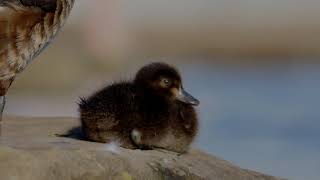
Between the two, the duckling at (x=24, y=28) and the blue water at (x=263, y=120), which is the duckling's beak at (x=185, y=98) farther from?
the duckling at (x=24, y=28)

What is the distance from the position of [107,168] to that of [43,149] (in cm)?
31

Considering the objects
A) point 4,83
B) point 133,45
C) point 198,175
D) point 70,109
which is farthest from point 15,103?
point 133,45

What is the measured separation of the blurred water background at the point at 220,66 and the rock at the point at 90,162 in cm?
75

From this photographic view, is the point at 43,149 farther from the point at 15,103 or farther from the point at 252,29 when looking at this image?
the point at 252,29

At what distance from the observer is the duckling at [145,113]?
624cm

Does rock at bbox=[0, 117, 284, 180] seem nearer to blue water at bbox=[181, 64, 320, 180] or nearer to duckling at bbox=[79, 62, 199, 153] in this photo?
duckling at bbox=[79, 62, 199, 153]

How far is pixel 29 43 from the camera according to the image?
6789mm

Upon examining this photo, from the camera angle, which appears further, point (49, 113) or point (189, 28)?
point (189, 28)

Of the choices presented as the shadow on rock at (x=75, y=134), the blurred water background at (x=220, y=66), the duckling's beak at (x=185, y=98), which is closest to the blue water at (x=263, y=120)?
the blurred water background at (x=220, y=66)

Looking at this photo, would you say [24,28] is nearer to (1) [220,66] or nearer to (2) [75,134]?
(2) [75,134]

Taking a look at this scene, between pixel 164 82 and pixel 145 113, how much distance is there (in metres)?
0.26

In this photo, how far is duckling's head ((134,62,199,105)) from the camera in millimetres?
6492

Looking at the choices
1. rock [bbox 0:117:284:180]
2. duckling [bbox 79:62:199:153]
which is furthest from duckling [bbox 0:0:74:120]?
duckling [bbox 79:62:199:153]

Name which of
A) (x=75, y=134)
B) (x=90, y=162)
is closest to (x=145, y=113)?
(x=75, y=134)
